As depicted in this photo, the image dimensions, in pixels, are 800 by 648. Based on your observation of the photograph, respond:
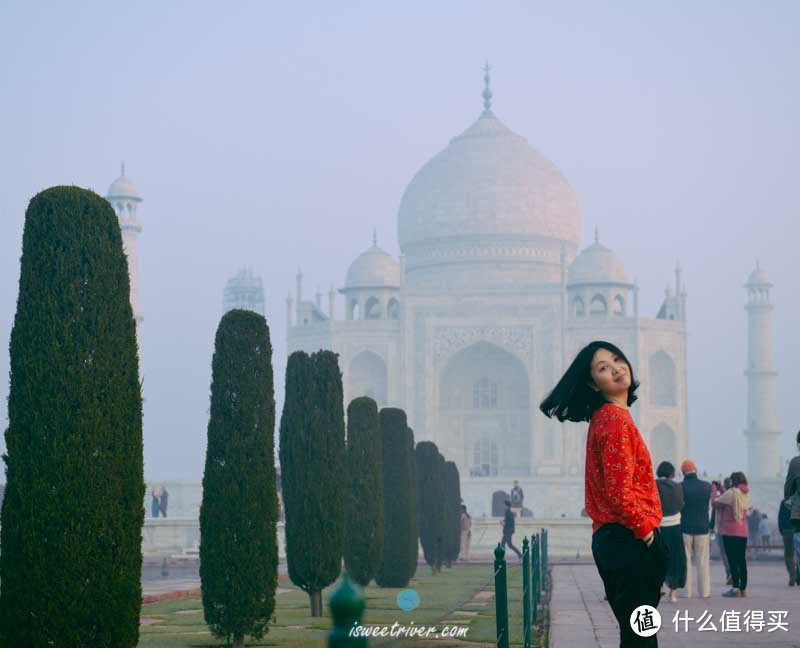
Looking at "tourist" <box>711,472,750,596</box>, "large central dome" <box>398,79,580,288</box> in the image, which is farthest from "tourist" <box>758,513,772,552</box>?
"tourist" <box>711,472,750,596</box>

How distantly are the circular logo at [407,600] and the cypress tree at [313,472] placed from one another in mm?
798

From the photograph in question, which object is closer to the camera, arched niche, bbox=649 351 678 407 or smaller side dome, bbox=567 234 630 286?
arched niche, bbox=649 351 678 407

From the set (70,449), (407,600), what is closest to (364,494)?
(407,600)

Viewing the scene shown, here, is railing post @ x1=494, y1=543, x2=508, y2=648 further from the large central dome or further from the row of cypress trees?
the large central dome

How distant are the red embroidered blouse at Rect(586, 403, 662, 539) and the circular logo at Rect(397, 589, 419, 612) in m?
7.14

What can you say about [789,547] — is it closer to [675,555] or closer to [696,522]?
[696,522]

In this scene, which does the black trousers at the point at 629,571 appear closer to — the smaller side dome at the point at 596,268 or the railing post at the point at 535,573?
the railing post at the point at 535,573

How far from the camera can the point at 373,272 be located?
45.3m

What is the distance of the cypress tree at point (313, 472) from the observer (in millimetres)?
11633

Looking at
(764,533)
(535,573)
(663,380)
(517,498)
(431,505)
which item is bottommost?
(764,533)

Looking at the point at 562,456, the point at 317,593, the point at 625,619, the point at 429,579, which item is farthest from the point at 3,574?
the point at 562,456

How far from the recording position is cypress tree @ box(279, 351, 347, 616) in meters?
11.6

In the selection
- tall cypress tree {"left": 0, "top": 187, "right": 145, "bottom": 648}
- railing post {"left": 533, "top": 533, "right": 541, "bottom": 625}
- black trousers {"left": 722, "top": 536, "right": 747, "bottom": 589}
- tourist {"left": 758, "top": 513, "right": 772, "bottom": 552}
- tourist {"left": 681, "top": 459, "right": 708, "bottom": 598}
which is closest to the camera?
tall cypress tree {"left": 0, "top": 187, "right": 145, "bottom": 648}

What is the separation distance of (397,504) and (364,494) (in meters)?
1.52
